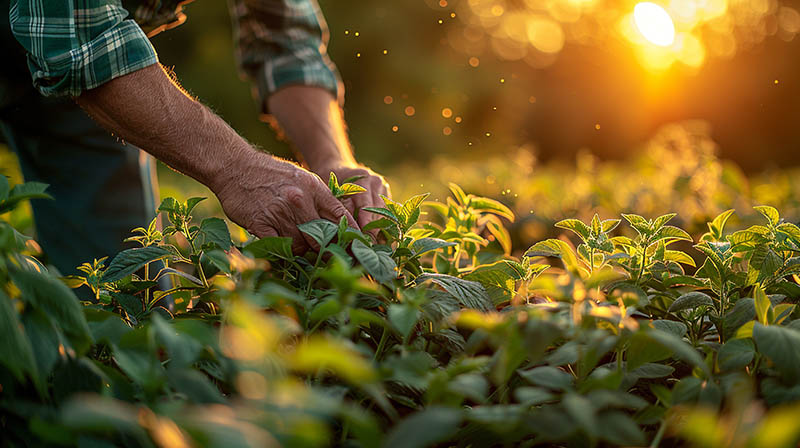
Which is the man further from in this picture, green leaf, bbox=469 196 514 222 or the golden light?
the golden light

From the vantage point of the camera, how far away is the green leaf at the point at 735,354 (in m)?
0.75

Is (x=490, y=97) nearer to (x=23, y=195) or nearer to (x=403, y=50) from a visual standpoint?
(x=403, y=50)

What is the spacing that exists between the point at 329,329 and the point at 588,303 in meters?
0.36

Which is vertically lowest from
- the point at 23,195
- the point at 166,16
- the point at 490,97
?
the point at 490,97

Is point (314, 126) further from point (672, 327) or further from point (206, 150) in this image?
point (672, 327)

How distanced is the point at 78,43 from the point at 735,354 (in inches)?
52.5

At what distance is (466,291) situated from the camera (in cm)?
92

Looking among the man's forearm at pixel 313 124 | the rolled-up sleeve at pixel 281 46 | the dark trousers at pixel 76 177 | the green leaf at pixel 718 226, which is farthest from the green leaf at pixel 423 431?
the dark trousers at pixel 76 177

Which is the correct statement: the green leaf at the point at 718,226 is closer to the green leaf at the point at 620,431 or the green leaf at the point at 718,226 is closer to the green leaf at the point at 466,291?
the green leaf at the point at 466,291

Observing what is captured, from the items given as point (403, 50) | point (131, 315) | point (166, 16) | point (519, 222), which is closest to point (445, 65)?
point (403, 50)

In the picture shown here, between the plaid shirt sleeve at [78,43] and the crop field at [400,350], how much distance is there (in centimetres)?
43

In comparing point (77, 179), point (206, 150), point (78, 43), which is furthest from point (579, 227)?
point (77, 179)

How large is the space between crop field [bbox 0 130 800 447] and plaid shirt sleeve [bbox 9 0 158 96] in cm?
43

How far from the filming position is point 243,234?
1451 millimetres
